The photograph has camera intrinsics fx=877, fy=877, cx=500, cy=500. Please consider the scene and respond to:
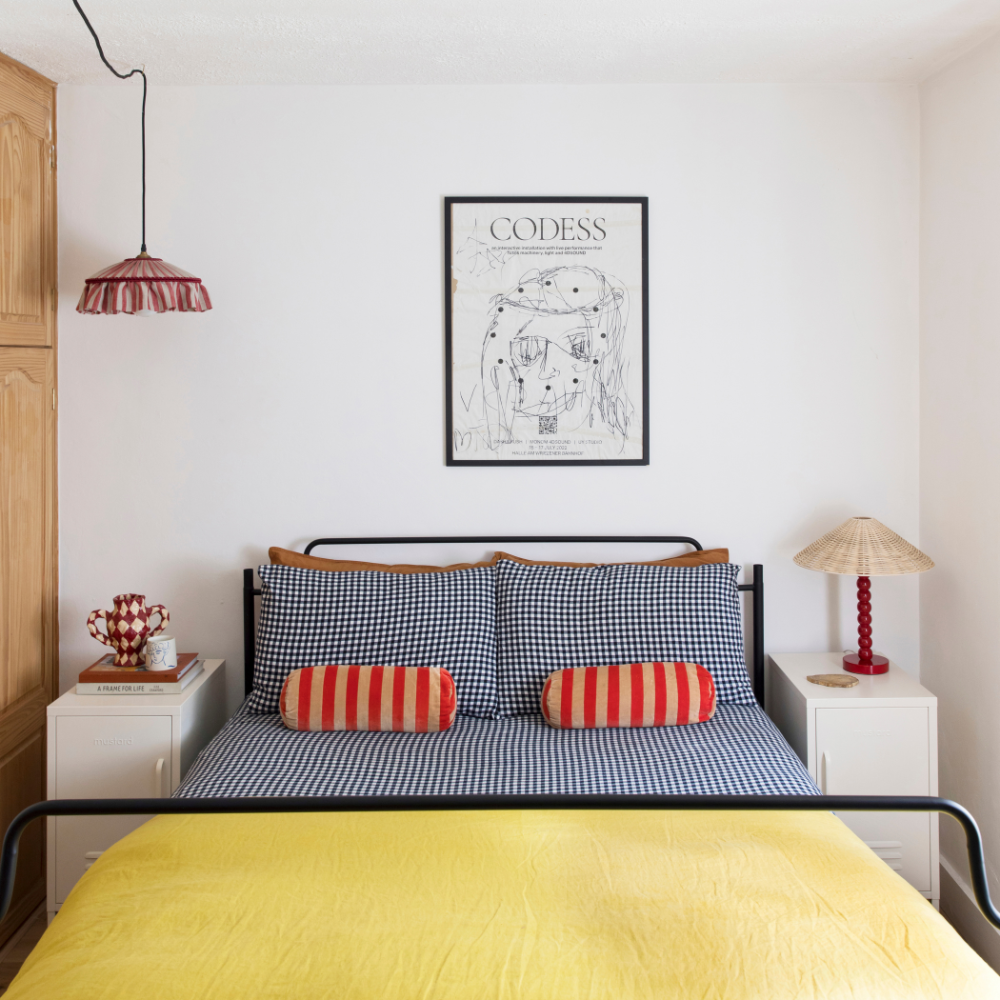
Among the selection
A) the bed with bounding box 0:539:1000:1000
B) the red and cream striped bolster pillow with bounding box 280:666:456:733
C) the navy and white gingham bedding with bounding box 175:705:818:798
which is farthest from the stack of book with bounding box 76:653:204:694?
the bed with bounding box 0:539:1000:1000

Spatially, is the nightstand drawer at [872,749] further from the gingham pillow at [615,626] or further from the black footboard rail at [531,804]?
the black footboard rail at [531,804]

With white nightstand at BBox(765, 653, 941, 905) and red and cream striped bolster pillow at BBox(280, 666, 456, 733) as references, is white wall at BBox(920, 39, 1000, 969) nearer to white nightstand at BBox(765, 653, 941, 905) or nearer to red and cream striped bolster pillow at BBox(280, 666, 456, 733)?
white nightstand at BBox(765, 653, 941, 905)

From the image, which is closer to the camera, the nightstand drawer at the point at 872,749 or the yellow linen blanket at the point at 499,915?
the yellow linen blanket at the point at 499,915

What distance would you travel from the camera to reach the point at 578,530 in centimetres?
286

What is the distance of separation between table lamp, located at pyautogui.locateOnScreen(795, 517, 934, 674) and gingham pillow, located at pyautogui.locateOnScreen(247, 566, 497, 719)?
1010 mm

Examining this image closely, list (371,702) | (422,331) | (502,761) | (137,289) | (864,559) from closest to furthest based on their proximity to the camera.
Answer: (502,761) < (371,702) < (137,289) < (864,559) < (422,331)

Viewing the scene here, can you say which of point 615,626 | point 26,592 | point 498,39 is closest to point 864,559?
point 615,626

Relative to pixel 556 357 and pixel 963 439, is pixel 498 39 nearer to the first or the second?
pixel 556 357

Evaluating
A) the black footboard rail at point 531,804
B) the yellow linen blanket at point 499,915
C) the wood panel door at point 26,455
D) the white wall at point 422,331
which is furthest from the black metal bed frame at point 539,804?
the white wall at point 422,331

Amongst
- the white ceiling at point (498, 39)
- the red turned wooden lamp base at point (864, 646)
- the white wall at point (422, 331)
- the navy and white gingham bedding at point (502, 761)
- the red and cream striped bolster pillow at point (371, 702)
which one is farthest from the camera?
the white wall at point (422, 331)

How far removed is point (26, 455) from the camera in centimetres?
264

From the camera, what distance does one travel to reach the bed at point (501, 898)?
1.28 m

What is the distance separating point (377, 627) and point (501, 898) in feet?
3.77

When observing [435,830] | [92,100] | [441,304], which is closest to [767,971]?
[435,830]
